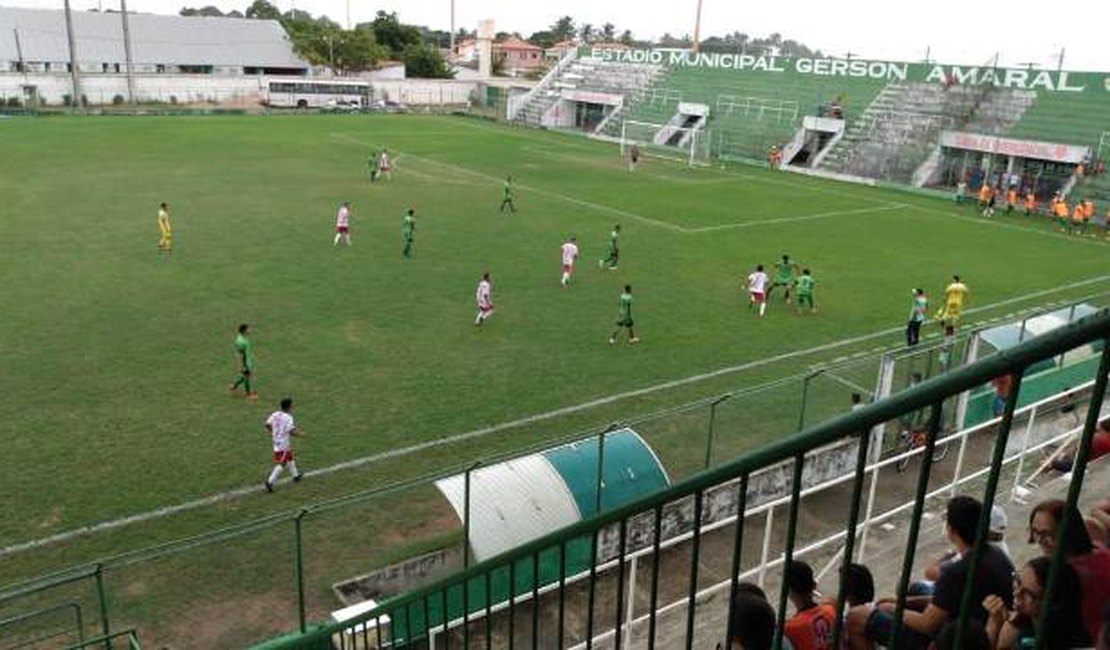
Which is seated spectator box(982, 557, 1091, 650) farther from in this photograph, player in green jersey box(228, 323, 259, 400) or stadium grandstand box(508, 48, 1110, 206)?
stadium grandstand box(508, 48, 1110, 206)

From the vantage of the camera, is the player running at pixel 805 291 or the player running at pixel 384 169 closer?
the player running at pixel 805 291

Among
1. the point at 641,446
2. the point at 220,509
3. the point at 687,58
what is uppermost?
the point at 687,58

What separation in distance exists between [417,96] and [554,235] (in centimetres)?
5700

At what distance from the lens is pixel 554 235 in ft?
89.3

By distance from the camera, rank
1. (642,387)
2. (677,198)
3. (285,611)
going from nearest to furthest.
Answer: (285,611) → (642,387) → (677,198)

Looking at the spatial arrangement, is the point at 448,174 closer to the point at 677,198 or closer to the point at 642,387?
the point at 677,198

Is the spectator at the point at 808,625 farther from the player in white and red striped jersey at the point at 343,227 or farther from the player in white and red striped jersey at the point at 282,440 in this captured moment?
the player in white and red striped jersey at the point at 343,227

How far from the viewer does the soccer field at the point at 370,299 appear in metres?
12.4

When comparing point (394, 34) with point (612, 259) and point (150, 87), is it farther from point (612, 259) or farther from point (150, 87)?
point (612, 259)

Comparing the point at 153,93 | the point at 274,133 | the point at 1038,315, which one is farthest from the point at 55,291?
the point at 153,93

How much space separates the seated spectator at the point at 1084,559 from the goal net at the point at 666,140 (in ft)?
149

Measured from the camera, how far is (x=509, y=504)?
9.01 m

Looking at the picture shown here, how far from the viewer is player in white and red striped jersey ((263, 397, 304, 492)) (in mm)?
11031

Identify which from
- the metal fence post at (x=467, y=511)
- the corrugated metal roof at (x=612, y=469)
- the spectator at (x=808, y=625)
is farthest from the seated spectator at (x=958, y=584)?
the corrugated metal roof at (x=612, y=469)
